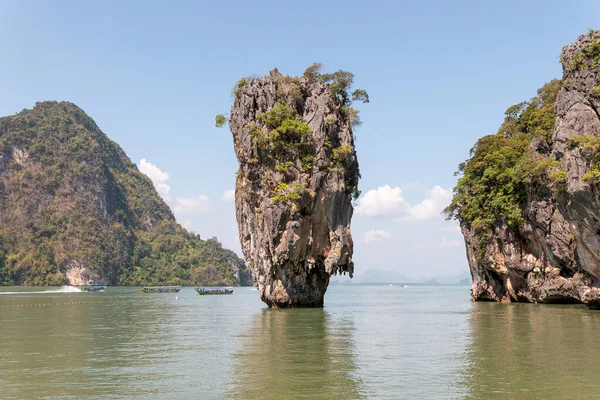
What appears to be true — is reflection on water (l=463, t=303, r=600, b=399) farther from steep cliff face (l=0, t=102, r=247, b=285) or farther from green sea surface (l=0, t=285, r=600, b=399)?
steep cliff face (l=0, t=102, r=247, b=285)

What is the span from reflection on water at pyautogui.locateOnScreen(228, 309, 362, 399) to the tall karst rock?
36.6 ft

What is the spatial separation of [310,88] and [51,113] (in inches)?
5818

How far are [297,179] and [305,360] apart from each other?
932 inches

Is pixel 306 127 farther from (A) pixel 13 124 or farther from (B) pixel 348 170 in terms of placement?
(A) pixel 13 124

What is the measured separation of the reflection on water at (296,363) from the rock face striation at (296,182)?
1122 cm

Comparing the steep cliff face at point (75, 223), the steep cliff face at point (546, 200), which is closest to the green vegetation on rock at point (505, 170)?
the steep cliff face at point (546, 200)

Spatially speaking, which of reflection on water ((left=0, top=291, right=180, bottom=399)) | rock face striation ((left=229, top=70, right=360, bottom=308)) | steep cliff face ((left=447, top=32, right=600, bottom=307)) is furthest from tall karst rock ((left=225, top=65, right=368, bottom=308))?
steep cliff face ((left=447, top=32, right=600, bottom=307))

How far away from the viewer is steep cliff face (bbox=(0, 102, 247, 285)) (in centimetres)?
13988

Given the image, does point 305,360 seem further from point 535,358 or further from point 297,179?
point 297,179

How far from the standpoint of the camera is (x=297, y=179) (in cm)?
4172

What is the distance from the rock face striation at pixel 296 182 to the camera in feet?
136

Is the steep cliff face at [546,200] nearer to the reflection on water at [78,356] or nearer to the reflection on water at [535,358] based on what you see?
the reflection on water at [535,358]

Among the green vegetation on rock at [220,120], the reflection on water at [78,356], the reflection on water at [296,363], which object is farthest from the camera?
the green vegetation on rock at [220,120]

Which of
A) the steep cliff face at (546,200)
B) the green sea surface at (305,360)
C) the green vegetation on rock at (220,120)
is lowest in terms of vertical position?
the green sea surface at (305,360)
